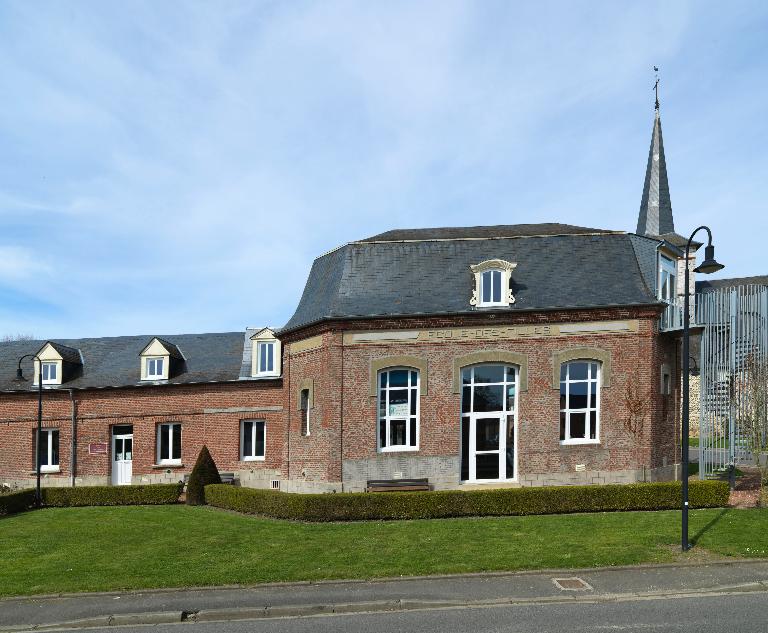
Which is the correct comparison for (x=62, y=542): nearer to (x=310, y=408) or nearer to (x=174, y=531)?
(x=174, y=531)

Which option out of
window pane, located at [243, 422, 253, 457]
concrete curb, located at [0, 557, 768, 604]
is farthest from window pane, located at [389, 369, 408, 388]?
concrete curb, located at [0, 557, 768, 604]

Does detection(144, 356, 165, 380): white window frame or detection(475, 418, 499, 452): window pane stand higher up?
detection(144, 356, 165, 380): white window frame

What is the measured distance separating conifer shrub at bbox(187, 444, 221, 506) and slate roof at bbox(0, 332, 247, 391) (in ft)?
16.7

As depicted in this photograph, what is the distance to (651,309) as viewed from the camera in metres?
21.4

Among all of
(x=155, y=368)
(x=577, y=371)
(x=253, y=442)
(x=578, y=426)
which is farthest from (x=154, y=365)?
(x=578, y=426)

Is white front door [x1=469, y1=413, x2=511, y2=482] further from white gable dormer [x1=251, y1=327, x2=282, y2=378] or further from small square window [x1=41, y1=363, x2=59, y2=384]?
small square window [x1=41, y1=363, x2=59, y2=384]

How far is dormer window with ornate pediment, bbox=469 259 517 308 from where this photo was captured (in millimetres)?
22047

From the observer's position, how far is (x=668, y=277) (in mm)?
23547

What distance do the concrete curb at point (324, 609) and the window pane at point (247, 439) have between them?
18.9 meters

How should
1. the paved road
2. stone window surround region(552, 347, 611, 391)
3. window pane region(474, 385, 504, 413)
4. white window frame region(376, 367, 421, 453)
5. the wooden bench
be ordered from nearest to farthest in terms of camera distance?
the paved road, the wooden bench, stone window surround region(552, 347, 611, 391), white window frame region(376, 367, 421, 453), window pane region(474, 385, 504, 413)

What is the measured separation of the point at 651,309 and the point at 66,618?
58.9ft

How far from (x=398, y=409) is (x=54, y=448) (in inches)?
712

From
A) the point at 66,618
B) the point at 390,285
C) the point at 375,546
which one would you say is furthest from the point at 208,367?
the point at 66,618

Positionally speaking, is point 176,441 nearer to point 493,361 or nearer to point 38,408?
point 38,408
